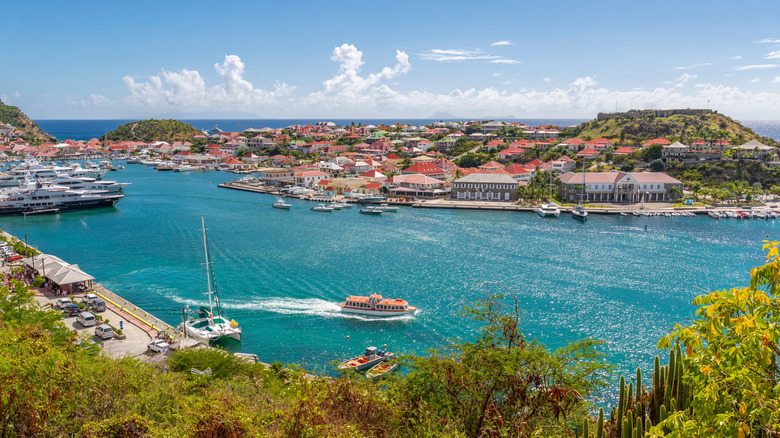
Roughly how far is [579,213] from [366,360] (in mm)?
35454

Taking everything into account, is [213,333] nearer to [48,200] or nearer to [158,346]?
[158,346]

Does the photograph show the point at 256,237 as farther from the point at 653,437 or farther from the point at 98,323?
the point at 653,437

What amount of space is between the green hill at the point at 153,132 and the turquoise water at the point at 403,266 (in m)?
81.3

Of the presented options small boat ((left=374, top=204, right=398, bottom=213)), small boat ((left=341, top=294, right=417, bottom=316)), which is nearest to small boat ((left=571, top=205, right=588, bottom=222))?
small boat ((left=374, top=204, right=398, bottom=213))

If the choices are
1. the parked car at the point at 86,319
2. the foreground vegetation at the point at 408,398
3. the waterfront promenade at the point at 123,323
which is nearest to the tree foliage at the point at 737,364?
the foreground vegetation at the point at 408,398

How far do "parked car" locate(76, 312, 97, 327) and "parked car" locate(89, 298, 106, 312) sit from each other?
46.8 inches

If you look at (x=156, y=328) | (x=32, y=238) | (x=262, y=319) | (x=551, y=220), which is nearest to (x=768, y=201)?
(x=551, y=220)

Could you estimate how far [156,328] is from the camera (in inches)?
855

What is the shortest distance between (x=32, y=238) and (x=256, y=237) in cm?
1705

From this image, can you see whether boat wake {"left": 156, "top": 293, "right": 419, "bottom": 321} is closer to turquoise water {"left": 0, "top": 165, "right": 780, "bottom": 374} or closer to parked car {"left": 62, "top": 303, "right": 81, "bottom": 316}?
turquoise water {"left": 0, "top": 165, "right": 780, "bottom": 374}

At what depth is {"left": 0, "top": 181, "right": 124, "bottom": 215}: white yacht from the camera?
5141cm

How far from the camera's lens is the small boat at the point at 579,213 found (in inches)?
1921

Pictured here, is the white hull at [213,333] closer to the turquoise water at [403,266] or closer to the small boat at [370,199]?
the turquoise water at [403,266]

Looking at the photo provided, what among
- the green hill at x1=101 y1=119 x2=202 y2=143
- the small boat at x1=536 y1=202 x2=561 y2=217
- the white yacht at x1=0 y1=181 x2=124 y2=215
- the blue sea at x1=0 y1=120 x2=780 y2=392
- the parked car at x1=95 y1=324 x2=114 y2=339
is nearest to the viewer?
the parked car at x1=95 y1=324 x2=114 y2=339
